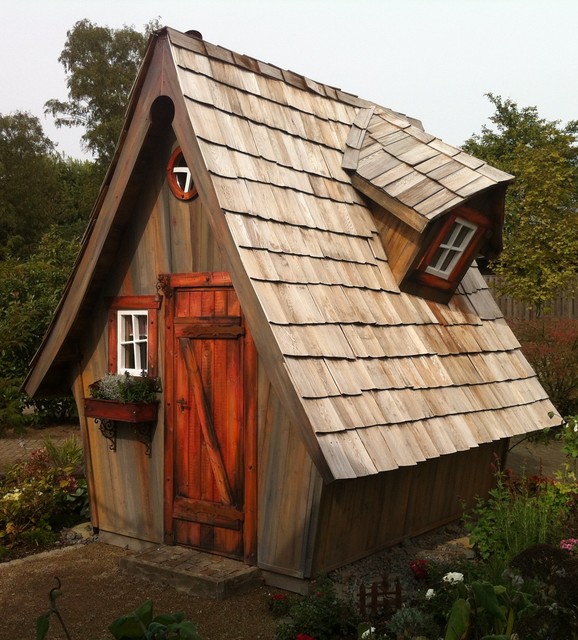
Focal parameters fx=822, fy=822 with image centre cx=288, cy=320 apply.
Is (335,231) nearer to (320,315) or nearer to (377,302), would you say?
(377,302)

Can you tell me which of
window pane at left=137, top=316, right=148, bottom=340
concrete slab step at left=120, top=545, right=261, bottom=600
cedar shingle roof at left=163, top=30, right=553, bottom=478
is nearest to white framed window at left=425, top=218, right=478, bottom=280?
cedar shingle roof at left=163, top=30, right=553, bottom=478

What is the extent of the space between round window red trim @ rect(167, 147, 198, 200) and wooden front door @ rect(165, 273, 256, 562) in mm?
787

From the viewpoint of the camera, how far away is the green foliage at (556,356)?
45.2ft

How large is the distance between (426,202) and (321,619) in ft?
12.8

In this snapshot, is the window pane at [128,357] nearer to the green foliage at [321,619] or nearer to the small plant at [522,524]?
the green foliage at [321,619]

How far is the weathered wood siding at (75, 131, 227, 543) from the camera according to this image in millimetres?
7379

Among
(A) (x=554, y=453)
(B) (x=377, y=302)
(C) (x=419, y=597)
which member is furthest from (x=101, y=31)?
(C) (x=419, y=597)

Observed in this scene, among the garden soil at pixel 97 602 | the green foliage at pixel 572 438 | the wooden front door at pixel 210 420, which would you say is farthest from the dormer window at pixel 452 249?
the garden soil at pixel 97 602

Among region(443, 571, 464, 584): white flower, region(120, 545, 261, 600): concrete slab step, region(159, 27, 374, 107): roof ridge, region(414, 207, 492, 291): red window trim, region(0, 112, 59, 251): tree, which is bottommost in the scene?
region(120, 545, 261, 600): concrete slab step

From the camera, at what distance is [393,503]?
724cm

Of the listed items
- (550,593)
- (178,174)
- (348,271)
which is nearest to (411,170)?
(348,271)

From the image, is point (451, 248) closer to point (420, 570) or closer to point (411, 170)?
point (411, 170)

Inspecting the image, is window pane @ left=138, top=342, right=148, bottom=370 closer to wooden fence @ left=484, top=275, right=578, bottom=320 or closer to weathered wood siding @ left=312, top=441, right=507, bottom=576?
weathered wood siding @ left=312, top=441, right=507, bottom=576

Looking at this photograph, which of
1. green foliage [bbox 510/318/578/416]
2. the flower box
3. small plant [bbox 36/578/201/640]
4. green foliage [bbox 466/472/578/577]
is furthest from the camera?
green foliage [bbox 510/318/578/416]
